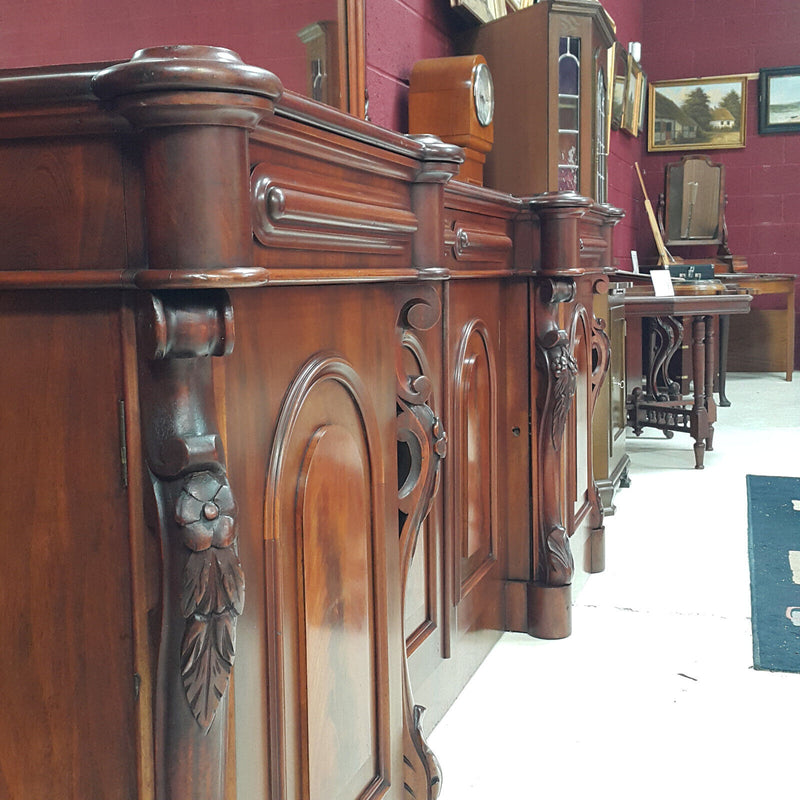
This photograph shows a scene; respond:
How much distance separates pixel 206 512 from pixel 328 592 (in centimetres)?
43

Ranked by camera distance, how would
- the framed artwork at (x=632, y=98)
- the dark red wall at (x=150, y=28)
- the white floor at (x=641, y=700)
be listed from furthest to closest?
the framed artwork at (x=632, y=98) < the white floor at (x=641, y=700) < the dark red wall at (x=150, y=28)

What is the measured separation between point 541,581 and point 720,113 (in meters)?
8.47

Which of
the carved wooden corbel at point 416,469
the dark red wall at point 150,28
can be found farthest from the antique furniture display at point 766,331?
the carved wooden corbel at point 416,469

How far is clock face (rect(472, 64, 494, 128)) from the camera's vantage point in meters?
3.03

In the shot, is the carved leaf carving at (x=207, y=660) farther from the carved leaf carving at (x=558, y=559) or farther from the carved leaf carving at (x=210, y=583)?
the carved leaf carving at (x=558, y=559)

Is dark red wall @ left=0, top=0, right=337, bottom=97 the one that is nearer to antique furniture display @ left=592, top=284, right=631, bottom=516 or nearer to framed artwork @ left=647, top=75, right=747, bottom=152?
antique furniture display @ left=592, top=284, right=631, bottom=516

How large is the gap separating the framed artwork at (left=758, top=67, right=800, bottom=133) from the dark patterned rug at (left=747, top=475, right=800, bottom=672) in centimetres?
619

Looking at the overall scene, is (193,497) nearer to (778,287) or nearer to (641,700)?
(641,700)

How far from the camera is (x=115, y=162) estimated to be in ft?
2.97

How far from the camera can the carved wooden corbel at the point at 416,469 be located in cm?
→ 161

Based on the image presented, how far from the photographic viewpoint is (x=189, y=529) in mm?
916

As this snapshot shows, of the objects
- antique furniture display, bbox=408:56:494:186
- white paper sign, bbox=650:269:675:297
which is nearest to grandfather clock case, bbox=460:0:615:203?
antique furniture display, bbox=408:56:494:186

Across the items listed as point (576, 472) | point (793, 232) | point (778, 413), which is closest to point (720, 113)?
point (793, 232)

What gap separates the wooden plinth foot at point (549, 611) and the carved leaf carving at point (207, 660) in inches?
77.4
